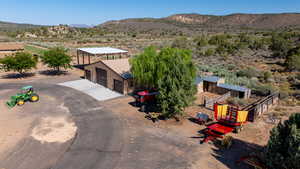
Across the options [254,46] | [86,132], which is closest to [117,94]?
[86,132]

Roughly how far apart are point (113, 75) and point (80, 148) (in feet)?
44.4

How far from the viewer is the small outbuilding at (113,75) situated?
24977 millimetres

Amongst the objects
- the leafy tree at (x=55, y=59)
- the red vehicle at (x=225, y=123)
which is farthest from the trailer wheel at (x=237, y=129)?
the leafy tree at (x=55, y=59)

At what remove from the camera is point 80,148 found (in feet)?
44.7

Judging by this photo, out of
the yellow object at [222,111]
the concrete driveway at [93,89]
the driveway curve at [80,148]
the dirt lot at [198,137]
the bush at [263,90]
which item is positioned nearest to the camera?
the driveway curve at [80,148]

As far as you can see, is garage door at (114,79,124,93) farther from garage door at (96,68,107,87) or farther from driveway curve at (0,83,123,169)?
driveway curve at (0,83,123,169)

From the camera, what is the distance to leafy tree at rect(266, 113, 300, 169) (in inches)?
379

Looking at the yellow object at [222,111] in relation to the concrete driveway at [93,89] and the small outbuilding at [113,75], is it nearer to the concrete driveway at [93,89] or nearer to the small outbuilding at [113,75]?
the small outbuilding at [113,75]

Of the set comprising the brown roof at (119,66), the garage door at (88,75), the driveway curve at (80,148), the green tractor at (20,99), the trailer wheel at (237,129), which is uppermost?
the brown roof at (119,66)

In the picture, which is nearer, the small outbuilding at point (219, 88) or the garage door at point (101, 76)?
the small outbuilding at point (219, 88)

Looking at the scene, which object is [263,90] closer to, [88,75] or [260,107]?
[260,107]

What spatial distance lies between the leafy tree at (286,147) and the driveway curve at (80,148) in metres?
8.28

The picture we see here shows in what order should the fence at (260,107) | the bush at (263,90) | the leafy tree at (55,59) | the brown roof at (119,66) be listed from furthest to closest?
1. the leafy tree at (55,59)
2. the brown roof at (119,66)
3. the bush at (263,90)
4. the fence at (260,107)

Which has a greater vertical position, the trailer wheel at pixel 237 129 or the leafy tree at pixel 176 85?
the leafy tree at pixel 176 85
